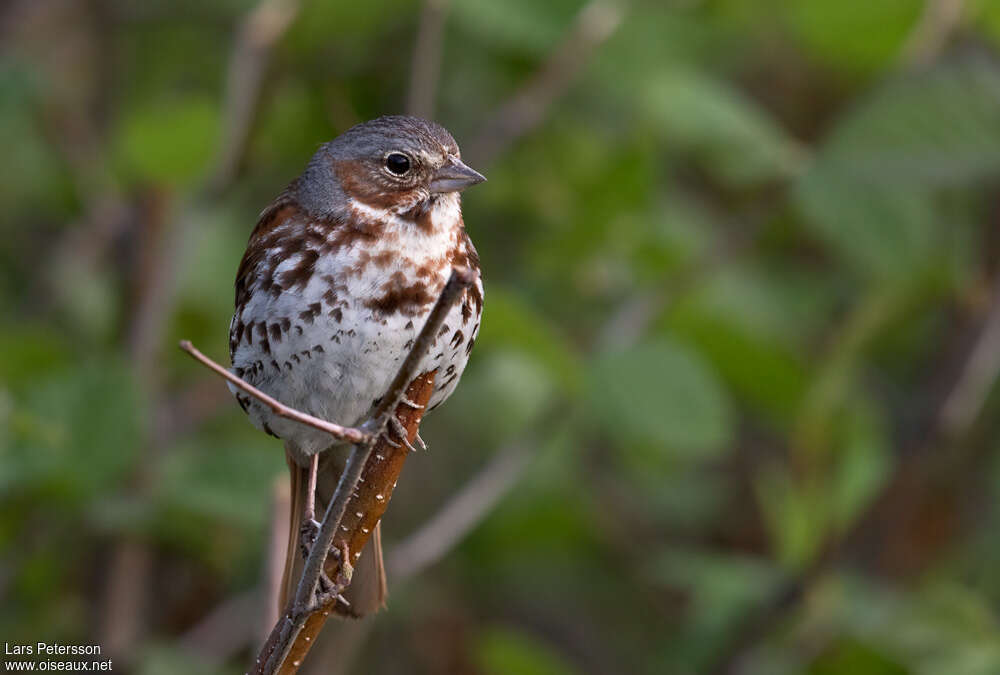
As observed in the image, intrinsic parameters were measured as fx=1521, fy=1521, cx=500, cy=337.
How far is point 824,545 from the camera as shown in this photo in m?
4.67

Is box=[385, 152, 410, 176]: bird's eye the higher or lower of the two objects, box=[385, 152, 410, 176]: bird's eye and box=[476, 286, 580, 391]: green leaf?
the lower

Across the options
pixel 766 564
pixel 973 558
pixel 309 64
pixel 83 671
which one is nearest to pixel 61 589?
pixel 83 671

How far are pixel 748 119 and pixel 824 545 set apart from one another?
1365 mm

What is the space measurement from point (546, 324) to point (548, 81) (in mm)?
843

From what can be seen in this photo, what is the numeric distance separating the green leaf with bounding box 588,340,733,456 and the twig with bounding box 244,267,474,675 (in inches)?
69.5

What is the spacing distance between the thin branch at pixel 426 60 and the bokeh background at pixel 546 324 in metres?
0.01

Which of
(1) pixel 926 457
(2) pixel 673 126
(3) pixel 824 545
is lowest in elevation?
(3) pixel 824 545

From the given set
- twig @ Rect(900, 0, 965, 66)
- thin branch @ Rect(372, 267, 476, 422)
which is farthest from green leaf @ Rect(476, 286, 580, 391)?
thin branch @ Rect(372, 267, 476, 422)

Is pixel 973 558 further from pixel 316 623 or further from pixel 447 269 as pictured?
pixel 316 623

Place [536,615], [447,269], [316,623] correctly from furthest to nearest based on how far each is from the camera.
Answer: [536,615]
[447,269]
[316,623]

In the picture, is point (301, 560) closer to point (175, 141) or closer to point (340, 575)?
point (340, 575)

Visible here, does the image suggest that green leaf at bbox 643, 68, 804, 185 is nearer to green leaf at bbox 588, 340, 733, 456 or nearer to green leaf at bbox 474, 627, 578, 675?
green leaf at bbox 588, 340, 733, 456

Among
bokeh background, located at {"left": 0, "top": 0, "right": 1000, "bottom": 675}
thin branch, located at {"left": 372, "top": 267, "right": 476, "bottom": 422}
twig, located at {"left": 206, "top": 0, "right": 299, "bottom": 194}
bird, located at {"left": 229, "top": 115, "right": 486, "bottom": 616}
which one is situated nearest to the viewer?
thin branch, located at {"left": 372, "top": 267, "right": 476, "bottom": 422}

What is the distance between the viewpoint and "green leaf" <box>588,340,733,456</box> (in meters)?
4.31
